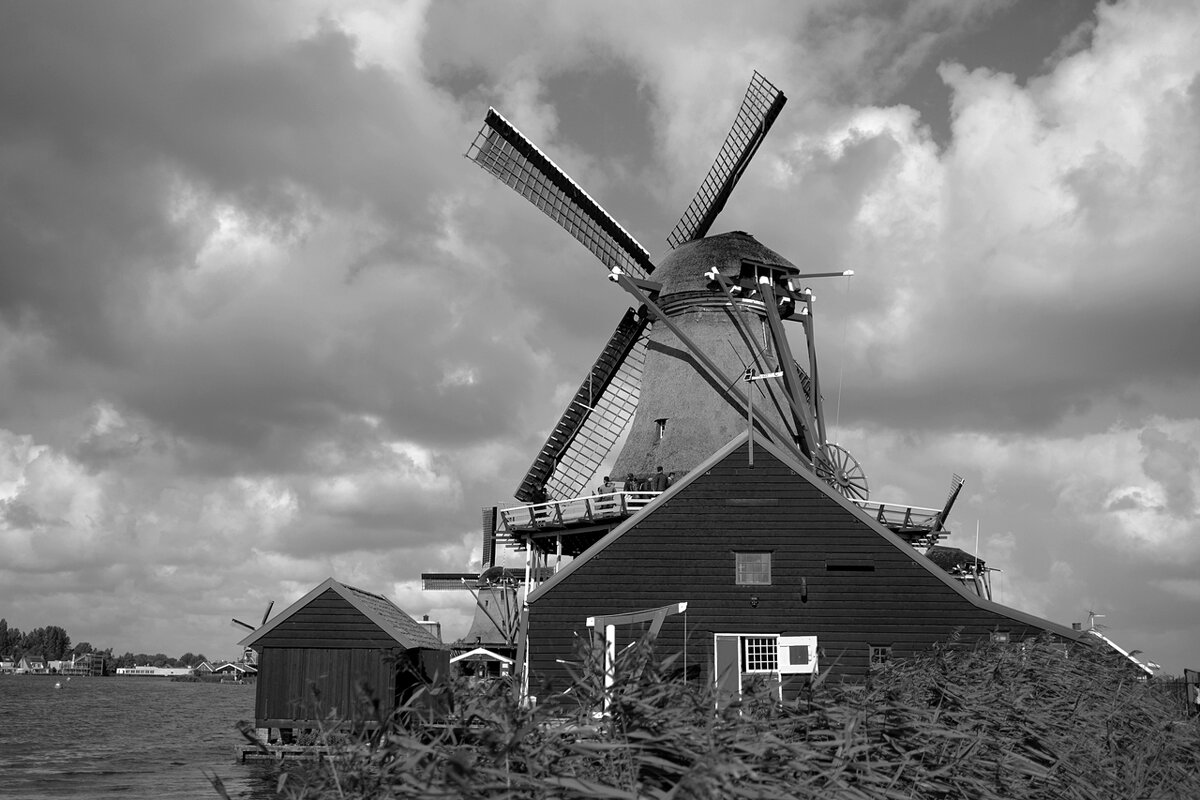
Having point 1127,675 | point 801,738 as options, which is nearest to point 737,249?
point 1127,675

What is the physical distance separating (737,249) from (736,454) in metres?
11.3

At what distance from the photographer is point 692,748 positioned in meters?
6.13

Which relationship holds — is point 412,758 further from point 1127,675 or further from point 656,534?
point 656,534

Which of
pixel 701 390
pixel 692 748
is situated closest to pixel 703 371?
pixel 701 390

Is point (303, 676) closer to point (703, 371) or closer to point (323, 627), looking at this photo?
point (323, 627)

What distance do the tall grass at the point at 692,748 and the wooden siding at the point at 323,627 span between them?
20166 mm

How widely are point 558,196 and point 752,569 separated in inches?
759

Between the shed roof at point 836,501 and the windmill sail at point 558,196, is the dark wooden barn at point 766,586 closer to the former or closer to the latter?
the shed roof at point 836,501

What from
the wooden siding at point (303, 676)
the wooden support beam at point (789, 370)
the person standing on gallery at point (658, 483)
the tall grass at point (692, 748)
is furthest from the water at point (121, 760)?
the wooden support beam at point (789, 370)

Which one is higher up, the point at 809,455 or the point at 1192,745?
the point at 809,455

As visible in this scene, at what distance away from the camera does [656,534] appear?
78.7 ft

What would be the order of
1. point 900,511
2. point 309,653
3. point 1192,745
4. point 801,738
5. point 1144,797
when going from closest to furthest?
point 801,738, point 1144,797, point 1192,745, point 309,653, point 900,511

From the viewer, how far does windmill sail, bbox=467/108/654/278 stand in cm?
3909

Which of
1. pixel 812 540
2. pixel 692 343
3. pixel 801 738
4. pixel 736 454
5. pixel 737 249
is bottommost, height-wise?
pixel 801 738
